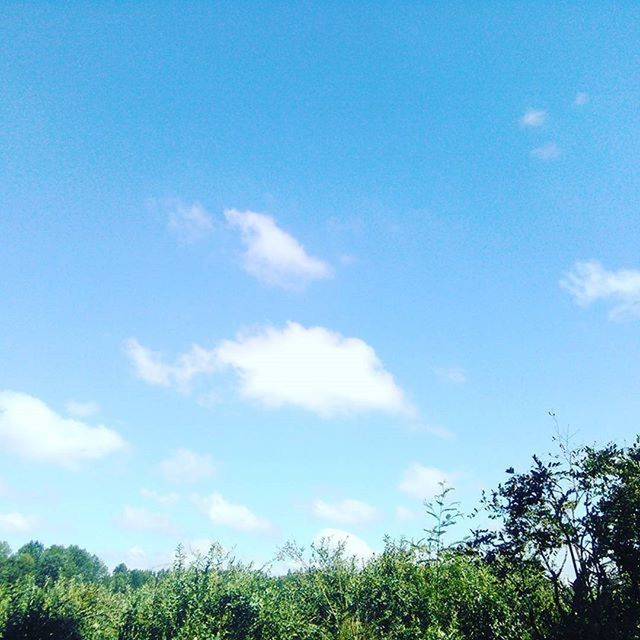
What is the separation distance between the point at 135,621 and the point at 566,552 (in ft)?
84.4

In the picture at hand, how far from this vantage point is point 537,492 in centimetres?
2927

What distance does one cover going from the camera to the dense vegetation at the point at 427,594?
22.8 m

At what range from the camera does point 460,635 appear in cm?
2234

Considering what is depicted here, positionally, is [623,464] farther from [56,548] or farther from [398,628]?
[56,548]

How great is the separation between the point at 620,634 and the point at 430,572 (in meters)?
10.9

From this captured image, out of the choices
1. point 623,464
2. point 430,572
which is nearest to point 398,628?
point 430,572

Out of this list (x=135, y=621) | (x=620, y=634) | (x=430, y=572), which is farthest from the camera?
(x=430, y=572)

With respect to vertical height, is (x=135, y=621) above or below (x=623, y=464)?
below

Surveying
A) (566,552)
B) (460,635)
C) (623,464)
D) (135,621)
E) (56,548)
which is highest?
(623,464)

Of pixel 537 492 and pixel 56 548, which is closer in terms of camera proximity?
pixel 537 492

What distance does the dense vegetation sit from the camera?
74.8ft

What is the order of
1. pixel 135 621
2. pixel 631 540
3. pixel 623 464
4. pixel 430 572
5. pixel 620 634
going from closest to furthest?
1. pixel 620 634
2. pixel 135 621
3. pixel 631 540
4. pixel 623 464
5. pixel 430 572

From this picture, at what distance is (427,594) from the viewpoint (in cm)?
2577

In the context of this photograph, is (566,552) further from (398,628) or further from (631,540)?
(398,628)
